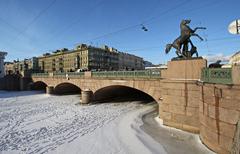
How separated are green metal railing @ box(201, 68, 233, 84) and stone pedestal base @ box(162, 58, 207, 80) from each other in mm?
1245

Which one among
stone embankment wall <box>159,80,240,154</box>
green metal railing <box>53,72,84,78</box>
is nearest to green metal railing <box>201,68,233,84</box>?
stone embankment wall <box>159,80,240,154</box>

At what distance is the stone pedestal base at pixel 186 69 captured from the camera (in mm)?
10211

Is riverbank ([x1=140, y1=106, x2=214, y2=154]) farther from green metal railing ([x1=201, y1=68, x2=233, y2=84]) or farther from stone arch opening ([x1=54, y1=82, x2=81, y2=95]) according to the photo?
stone arch opening ([x1=54, y1=82, x2=81, y2=95])

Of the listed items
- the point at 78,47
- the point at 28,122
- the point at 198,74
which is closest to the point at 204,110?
the point at 198,74

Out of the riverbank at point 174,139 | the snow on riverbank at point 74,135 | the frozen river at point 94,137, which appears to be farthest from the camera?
the snow on riverbank at point 74,135

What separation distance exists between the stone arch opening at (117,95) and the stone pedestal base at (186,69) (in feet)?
32.0

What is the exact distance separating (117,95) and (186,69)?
15639 millimetres

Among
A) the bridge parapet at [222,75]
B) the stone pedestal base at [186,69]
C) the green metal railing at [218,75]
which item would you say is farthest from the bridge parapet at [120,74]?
the bridge parapet at [222,75]

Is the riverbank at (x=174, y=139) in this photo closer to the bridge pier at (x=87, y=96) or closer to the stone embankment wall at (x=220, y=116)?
the stone embankment wall at (x=220, y=116)

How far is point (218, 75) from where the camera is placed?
25.4 ft

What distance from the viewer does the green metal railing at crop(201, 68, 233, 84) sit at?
714 centimetres

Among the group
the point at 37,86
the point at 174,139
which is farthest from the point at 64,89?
the point at 174,139

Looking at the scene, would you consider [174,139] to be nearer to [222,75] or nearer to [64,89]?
[222,75]

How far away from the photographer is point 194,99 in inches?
407
